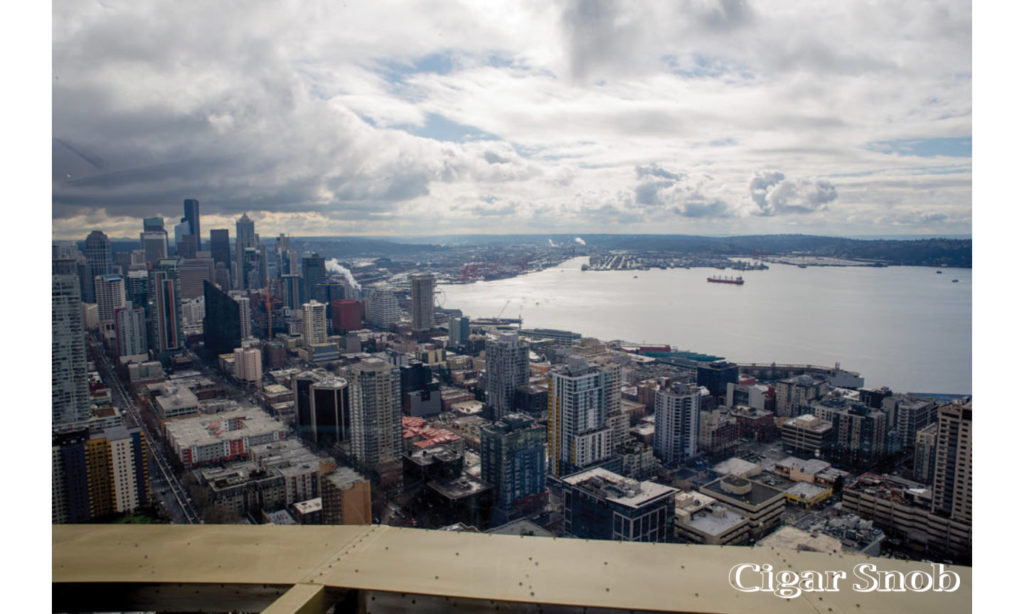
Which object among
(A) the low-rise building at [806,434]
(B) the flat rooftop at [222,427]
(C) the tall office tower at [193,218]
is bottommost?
(A) the low-rise building at [806,434]

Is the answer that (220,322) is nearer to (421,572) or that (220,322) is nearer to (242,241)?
(242,241)

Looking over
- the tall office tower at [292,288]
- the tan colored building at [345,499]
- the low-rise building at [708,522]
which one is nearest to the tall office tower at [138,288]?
the tall office tower at [292,288]

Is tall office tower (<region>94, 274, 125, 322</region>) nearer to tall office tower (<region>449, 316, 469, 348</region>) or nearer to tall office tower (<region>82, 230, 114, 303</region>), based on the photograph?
tall office tower (<region>82, 230, 114, 303</region>)

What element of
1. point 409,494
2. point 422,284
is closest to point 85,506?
point 409,494

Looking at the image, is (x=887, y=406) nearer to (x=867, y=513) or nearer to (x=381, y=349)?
(x=867, y=513)

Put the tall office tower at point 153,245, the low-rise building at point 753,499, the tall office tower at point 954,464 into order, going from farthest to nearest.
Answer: the tall office tower at point 153,245
the low-rise building at point 753,499
the tall office tower at point 954,464

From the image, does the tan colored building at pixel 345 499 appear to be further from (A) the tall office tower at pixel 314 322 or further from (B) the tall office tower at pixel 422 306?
(B) the tall office tower at pixel 422 306

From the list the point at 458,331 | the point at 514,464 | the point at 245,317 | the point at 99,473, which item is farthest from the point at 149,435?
the point at 458,331
